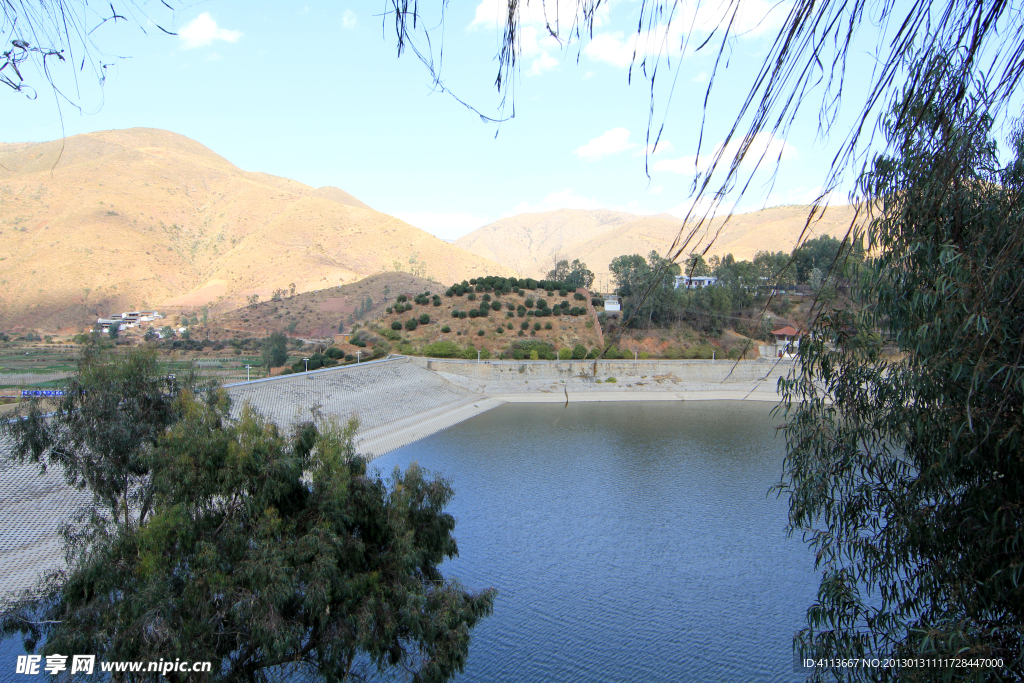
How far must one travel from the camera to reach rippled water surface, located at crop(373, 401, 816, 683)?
7688 millimetres

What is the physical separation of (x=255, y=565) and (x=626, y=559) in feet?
24.0

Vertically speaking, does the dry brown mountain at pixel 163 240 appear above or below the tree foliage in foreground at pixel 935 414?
above

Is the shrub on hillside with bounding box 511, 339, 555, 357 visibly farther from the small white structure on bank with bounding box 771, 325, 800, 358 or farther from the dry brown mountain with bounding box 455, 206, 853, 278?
the dry brown mountain with bounding box 455, 206, 853, 278

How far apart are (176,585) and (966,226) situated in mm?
6071

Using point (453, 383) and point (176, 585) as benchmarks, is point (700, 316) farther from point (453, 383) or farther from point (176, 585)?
point (176, 585)

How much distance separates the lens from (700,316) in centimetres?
3647

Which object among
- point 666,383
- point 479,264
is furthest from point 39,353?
point 479,264

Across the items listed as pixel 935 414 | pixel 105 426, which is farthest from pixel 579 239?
pixel 935 414

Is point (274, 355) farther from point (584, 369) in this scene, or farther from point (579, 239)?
point (579, 239)

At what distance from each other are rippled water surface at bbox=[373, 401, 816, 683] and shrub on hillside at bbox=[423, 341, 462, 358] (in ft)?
44.2

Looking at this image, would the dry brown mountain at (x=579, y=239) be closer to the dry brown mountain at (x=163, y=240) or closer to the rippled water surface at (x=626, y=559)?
the dry brown mountain at (x=163, y=240)

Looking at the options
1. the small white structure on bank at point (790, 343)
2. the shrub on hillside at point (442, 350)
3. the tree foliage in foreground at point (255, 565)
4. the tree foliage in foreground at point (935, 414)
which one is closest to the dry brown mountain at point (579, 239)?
the shrub on hillside at point (442, 350)

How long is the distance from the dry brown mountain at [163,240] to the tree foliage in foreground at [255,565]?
49948 mm

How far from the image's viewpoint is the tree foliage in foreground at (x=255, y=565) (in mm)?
4414
